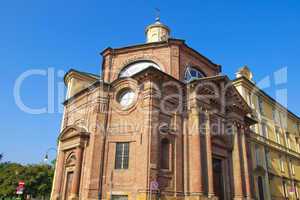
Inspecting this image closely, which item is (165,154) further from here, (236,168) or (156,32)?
(156,32)

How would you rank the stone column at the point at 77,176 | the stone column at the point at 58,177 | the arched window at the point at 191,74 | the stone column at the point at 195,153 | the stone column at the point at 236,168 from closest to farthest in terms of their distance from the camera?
the stone column at the point at 195,153, the stone column at the point at 77,176, the stone column at the point at 58,177, the stone column at the point at 236,168, the arched window at the point at 191,74

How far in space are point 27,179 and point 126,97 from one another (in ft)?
73.0

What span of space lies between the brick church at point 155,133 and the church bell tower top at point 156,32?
16.2ft

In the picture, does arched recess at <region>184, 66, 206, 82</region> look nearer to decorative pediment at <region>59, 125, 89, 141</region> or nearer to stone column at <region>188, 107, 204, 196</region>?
stone column at <region>188, 107, 204, 196</region>

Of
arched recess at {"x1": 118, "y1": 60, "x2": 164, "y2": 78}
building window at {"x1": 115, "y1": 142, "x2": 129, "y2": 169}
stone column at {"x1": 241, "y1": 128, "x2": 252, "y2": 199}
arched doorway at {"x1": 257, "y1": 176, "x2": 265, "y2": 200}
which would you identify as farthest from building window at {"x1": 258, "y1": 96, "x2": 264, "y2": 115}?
building window at {"x1": 115, "y1": 142, "x2": 129, "y2": 169}

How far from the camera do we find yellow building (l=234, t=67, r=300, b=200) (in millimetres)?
27141

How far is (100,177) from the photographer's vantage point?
17188mm

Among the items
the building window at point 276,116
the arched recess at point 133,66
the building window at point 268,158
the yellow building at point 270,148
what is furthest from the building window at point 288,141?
the arched recess at point 133,66

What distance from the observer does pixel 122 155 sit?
17531 mm

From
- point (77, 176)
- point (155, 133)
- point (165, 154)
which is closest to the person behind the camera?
point (155, 133)

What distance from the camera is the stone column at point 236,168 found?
800 inches

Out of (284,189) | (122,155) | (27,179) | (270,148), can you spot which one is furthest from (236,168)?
(27,179)

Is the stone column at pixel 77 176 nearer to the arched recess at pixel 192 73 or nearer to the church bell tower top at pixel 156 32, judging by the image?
the arched recess at pixel 192 73

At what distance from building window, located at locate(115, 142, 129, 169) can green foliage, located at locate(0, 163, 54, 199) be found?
20.8m
